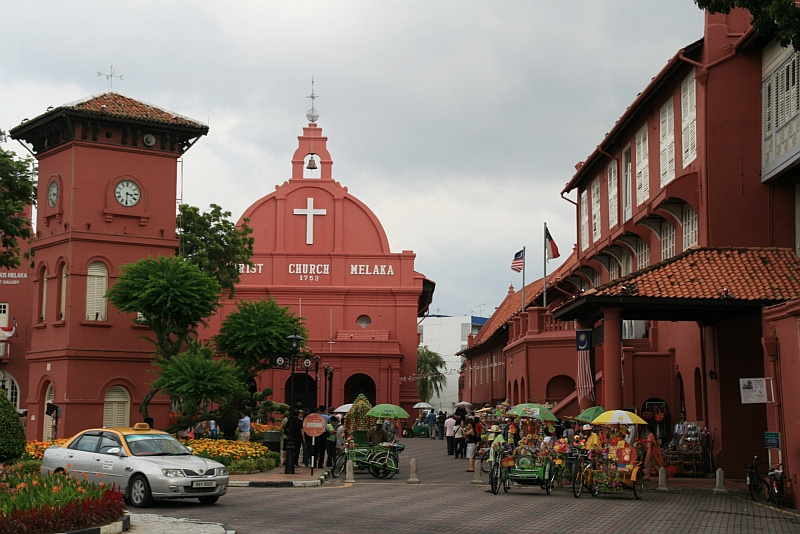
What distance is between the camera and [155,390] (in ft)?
107

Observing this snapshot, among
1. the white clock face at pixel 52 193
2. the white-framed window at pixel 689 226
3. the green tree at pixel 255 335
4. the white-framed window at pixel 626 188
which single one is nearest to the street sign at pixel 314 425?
the green tree at pixel 255 335

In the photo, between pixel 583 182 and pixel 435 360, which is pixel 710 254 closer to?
pixel 583 182

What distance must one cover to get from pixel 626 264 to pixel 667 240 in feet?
16.9

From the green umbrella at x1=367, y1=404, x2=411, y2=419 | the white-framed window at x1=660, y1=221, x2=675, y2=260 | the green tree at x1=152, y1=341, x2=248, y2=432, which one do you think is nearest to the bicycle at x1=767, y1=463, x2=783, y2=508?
the white-framed window at x1=660, y1=221, x2=675, y2=260

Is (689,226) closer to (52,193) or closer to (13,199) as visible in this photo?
(52,193)

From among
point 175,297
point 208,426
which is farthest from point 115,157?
point 208,426

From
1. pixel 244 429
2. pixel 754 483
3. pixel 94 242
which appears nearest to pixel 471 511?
pixel 754 483

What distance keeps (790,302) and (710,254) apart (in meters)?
5.63

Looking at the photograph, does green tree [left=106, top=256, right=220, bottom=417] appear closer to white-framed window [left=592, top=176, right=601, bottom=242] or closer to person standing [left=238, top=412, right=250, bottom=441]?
person standing [left=238, top=412, right=250, bottom=441]

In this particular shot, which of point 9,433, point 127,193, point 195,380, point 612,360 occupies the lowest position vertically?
point 9,433

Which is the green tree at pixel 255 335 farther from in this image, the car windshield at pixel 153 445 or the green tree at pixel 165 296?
the car windshield at pixel 153 445

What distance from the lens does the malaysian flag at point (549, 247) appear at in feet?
135

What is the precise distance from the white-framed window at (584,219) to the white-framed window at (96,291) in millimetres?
18933

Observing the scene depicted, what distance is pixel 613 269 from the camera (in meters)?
37.3
